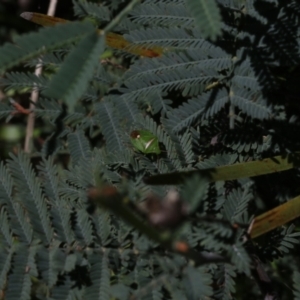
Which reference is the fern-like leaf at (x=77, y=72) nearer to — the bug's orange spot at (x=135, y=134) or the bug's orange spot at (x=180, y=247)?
the bug's orange spot at (x=180, y=247)

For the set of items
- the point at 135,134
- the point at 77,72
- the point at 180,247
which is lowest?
the point at 135,134

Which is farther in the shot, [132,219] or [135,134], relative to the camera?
[135,134]

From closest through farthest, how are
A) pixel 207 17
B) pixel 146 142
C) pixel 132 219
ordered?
pixel 132 219 → pixel 207 17 → pixel 146 142

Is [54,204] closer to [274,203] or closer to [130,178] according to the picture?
[130,178]

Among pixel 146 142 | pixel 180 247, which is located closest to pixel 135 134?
pixel 146 142

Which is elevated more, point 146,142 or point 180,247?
point 180,247

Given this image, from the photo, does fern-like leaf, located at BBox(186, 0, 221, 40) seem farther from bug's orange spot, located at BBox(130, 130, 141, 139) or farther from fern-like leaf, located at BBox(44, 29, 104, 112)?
bug's orange spot, located at BBox(130, 130, 141, 139)

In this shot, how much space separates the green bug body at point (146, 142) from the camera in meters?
1.40

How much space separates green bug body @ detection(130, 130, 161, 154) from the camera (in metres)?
1.40

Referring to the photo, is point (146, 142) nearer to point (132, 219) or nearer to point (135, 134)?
point (135, 134)

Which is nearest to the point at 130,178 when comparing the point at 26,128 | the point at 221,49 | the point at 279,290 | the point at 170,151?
the point at 170,151

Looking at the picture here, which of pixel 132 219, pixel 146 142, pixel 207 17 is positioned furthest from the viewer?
pixel 146 142

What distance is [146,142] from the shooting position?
1.40 metres

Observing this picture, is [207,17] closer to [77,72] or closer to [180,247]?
[77,72]
